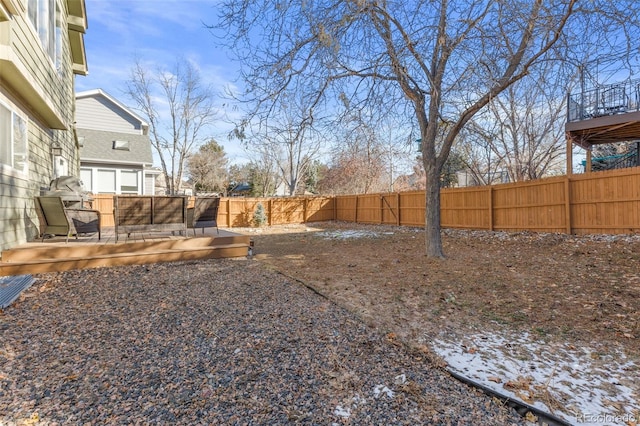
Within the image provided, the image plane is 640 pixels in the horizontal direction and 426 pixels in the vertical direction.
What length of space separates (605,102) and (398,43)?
7304 mm

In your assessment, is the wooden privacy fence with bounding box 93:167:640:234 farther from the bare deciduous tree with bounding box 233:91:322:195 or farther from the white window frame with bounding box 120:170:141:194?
the bare deciduous tree with bounding box 233:91:322:195

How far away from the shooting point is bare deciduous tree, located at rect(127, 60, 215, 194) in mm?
17766

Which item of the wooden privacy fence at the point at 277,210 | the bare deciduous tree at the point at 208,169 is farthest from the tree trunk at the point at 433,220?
the bare deciduous tree at the point at 208,169

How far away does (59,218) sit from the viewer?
502 centimetres

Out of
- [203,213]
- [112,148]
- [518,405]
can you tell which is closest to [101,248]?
[203,213]

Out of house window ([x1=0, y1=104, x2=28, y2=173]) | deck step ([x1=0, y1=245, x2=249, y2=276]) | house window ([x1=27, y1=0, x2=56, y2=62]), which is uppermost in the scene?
house window ([x1=27, y1=0, x2=56, y2=62])

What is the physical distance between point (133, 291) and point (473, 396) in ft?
12.1

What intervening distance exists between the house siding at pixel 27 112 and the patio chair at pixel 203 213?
2.57 m

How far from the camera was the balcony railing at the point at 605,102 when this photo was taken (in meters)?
8.80

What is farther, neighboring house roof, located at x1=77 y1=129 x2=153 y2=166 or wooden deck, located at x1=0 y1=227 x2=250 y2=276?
neighboring house roof, located at x1=77 y1=129 x2=153 y2=166

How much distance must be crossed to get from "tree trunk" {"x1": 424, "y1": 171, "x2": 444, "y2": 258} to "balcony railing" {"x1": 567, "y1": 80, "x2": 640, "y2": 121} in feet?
16.7

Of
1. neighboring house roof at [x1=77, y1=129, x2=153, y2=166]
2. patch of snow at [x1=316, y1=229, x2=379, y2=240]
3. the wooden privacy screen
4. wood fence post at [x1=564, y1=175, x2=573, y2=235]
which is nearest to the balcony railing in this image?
wood fence post at [x1=564, y1=175, x2=573, y2=235]

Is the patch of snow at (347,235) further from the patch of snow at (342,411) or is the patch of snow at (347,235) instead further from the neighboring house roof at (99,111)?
the neighboring house roof at (99,111)

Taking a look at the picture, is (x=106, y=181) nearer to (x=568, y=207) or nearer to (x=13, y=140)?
(x=13, y=140)
